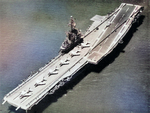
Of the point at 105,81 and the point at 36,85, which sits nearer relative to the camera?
the point at 36,85

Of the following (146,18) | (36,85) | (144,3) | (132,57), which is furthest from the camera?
(144,3)

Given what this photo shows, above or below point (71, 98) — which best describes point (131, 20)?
above

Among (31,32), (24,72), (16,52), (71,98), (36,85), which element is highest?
(31,32)

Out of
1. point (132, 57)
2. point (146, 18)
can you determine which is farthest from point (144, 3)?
point (132, 57)

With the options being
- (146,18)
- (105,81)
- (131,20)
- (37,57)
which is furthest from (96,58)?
(146,18)

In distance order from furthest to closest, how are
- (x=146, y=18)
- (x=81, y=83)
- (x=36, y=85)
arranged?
1. (x=146, y=18)
2. (x=81, y=83)
3. (x=36, y=85)

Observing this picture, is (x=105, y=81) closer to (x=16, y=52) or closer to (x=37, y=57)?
(x=37, y=57)
